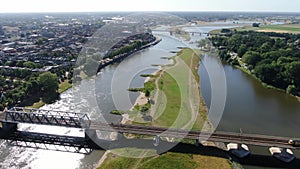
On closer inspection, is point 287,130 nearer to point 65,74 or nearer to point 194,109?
point 194,109

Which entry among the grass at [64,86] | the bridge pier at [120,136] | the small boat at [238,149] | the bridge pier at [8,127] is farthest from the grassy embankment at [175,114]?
the grass at [64,86]

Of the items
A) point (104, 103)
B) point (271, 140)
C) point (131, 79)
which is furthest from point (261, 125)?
point (131, 79)

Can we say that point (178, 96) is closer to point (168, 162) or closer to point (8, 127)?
point (168, 162)

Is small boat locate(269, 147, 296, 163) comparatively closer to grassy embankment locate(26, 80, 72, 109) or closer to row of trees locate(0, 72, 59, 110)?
grassy embankment locate(26, 80, 72, 109)

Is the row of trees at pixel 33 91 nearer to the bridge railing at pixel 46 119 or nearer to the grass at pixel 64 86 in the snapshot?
the grass at pixel 64 86

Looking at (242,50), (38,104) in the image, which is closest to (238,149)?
(38,104)

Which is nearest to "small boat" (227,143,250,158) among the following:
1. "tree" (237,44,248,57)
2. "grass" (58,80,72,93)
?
"grass" (58,80,72,93)
